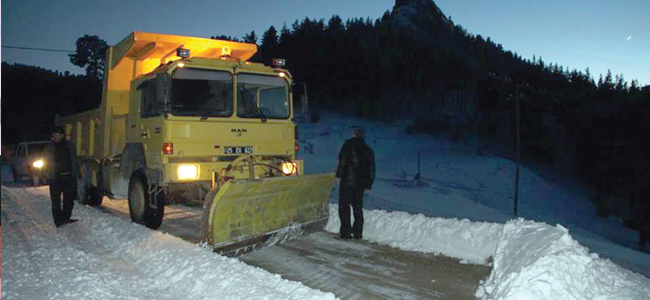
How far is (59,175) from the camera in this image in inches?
368

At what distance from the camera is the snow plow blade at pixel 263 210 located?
6535mm

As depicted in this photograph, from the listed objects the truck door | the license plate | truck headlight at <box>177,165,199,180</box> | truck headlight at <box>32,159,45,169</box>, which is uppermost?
the truck door

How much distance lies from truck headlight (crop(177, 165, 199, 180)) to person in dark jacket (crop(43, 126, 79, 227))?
314 centimetres

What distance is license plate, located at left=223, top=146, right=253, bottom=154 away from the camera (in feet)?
26.4

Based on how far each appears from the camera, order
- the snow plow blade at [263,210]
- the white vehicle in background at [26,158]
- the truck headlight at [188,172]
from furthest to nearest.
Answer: the white vehicle in background at [26,158], the truck headlight at [188,172], the snow plow blade at [263,210]

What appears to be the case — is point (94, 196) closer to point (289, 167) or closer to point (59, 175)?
point (59, 175)

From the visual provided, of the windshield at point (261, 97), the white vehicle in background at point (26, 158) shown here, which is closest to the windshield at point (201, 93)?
the windshield at point (261, 97)

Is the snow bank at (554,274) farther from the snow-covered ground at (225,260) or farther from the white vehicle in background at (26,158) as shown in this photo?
the white vehicle in background at (26,158)

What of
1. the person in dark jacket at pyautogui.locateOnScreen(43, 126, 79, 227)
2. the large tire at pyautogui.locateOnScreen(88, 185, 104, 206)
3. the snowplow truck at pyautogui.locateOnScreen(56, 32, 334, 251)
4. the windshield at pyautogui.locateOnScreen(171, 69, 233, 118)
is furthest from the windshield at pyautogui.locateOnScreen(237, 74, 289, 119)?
the large tire at pyautogui.locateOnScreen(88, 185, 104, 206)

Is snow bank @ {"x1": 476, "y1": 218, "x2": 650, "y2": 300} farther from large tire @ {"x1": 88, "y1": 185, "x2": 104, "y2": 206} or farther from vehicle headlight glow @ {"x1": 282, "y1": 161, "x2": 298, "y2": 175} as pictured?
large tire @ {"x1": 88, "y1": 185, "x2": 104, "y2": 206}

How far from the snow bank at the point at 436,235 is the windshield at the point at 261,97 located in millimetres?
2460

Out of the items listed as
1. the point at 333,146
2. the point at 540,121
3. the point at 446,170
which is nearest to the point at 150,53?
the point at 446,170

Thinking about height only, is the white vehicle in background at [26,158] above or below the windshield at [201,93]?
below

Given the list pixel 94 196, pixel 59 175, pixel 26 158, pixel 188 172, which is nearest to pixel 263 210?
pixel 188 172
